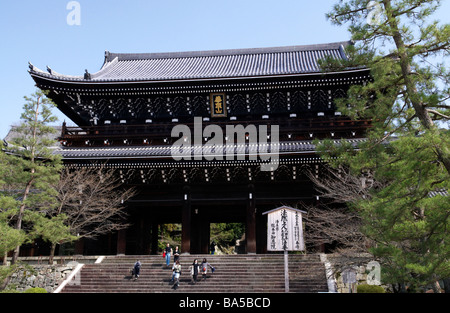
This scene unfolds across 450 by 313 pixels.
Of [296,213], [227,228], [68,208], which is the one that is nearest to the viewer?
[296,213]

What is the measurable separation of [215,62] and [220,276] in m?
16.2

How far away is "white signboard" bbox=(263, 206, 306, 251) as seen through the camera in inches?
500

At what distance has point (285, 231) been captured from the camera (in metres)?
13.0

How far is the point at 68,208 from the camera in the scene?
54.6 feet

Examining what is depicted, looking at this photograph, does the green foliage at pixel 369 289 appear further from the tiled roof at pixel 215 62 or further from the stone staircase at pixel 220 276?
the tiled roof at pixel 215 62

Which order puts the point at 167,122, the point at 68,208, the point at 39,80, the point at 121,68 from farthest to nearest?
the point at 121,68 < the point at 167,122 < the point at 39,80 < the point at 68,208

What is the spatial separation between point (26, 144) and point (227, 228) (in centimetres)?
2621

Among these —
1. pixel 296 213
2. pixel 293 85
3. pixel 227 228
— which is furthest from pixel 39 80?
pixel 227 228

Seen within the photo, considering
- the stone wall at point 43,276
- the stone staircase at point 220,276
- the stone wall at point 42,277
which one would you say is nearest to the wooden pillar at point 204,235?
the stone staircase at point 220,276

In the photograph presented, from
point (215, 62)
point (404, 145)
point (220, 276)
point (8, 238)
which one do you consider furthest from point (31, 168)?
point (215, 62)

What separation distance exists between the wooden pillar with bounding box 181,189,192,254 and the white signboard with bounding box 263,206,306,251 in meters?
4.90

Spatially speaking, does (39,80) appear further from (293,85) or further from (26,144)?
(293,85)

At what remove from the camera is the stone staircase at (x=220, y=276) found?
13.0 m

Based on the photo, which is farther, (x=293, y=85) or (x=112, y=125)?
(x=112, y=125)
